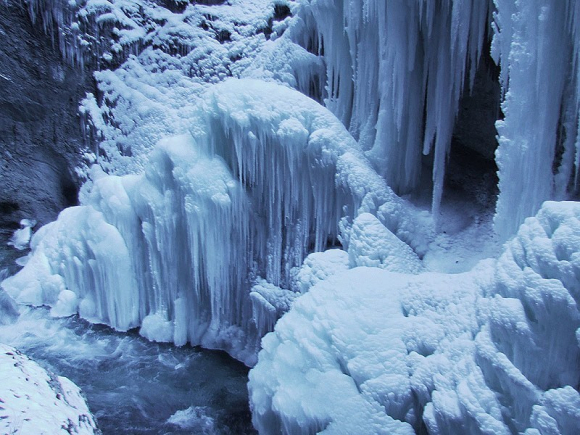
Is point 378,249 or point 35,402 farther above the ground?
point 378,249

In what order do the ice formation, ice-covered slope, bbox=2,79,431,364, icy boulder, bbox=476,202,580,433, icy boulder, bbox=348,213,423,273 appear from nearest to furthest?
icy boulder, bbox=476,202,580,433 → the ice formation → icy boulder, bbox=348,213,423,273 → ice-covered slope, bbox=2,79,431,364

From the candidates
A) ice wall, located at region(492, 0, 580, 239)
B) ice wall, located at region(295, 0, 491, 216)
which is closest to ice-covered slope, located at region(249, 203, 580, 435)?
ice wall, located at region(492, 0, 580, 239)

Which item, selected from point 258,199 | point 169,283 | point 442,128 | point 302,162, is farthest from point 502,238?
point 169,283

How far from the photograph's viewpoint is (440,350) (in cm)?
296

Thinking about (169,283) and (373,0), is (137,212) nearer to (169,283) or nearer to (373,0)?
(169,283)

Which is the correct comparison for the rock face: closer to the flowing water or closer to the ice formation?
the ice formation

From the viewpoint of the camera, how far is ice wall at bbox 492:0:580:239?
3254 mm

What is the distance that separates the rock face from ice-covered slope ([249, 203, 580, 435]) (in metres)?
8.14

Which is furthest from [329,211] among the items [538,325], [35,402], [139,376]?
[35,402]

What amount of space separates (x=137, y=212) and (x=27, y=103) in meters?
5.16

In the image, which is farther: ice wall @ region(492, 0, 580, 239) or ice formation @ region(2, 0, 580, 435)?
ice wall @ region(492, 0, 580, 239)

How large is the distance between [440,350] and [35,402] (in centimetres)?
261

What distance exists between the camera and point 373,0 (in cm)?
519

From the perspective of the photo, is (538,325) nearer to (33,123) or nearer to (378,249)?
(378,249)
